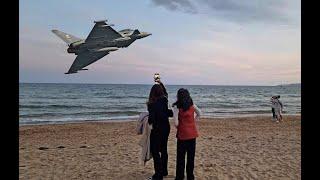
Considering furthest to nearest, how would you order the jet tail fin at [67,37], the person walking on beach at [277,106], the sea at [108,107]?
the sea at [108,107] → the person walking on beach at [277,106] → the jet tail fin at [67,37]

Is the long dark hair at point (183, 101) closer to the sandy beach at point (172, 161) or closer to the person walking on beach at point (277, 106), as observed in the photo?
the sandy beach at point (172, 161)

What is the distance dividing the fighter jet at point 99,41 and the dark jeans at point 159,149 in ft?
15.4

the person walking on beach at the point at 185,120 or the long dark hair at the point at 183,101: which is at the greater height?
the long dark hair at the point at 183,101

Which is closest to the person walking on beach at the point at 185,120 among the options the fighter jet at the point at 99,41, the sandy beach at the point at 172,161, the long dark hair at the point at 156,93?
the long dark hair at the point at 156,93

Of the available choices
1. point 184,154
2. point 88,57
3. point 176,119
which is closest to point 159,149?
point 184,154

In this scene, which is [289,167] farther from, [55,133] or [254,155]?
[55,133]

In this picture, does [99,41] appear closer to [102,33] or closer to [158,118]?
[102,33]

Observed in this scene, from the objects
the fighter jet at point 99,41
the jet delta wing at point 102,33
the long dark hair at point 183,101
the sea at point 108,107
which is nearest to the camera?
the long dark hair at point 183,101

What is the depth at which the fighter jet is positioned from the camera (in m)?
11.0

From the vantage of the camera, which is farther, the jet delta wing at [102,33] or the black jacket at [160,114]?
the jet delta wing at [102,33]

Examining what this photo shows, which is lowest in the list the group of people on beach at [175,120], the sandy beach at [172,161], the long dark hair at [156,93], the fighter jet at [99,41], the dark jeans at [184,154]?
the sandy beach at [172,161]

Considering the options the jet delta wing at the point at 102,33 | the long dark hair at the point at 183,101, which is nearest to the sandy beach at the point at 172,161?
the long dark hair at the point at 183,101

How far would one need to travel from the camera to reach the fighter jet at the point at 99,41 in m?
11.0
